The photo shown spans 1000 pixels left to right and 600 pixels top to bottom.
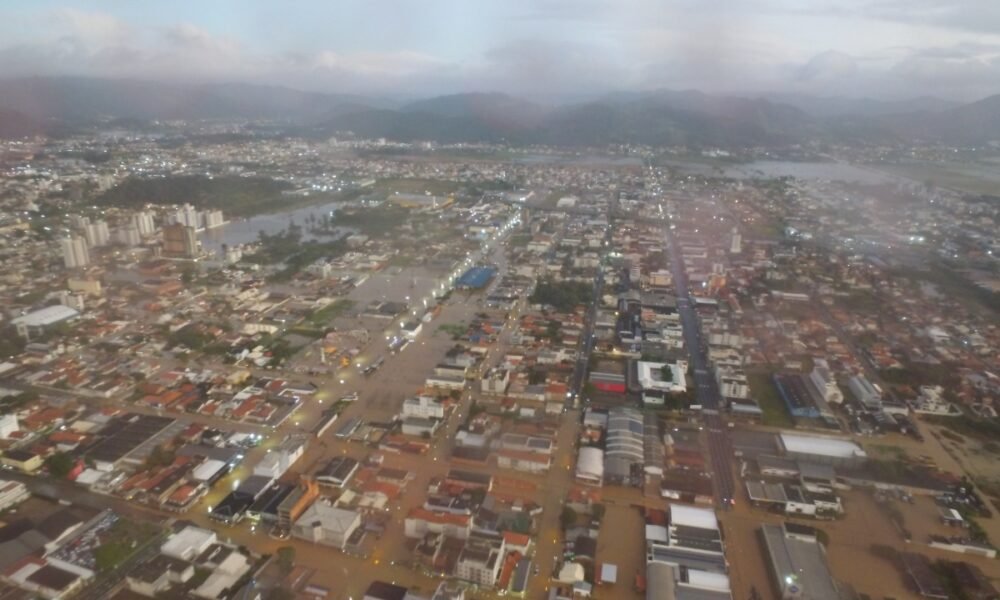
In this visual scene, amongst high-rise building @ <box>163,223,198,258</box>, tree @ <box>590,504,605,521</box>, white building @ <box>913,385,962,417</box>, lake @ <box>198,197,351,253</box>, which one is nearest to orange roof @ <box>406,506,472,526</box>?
tree @ <box>590,504,605,521</box>

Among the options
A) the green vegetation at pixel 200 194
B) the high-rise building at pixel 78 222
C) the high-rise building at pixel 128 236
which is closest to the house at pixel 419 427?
the high-rise building at pixel 128 236

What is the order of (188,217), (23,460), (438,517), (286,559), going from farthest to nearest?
→ (188,217), (23,460), (438,517), (286,559)

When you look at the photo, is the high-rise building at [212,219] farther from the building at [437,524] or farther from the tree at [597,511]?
the tree at [597,511]

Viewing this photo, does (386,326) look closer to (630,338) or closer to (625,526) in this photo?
(630,338)

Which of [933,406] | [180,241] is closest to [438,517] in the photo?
[933,406]

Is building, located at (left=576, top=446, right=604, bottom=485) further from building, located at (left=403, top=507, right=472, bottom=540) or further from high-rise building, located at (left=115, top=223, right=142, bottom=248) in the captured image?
high-rise building, located at (left=115, top=223, right=142, bottom=248)

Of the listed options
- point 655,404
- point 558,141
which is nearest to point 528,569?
point 655,404

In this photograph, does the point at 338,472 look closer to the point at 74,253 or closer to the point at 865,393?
the point at 865,393
